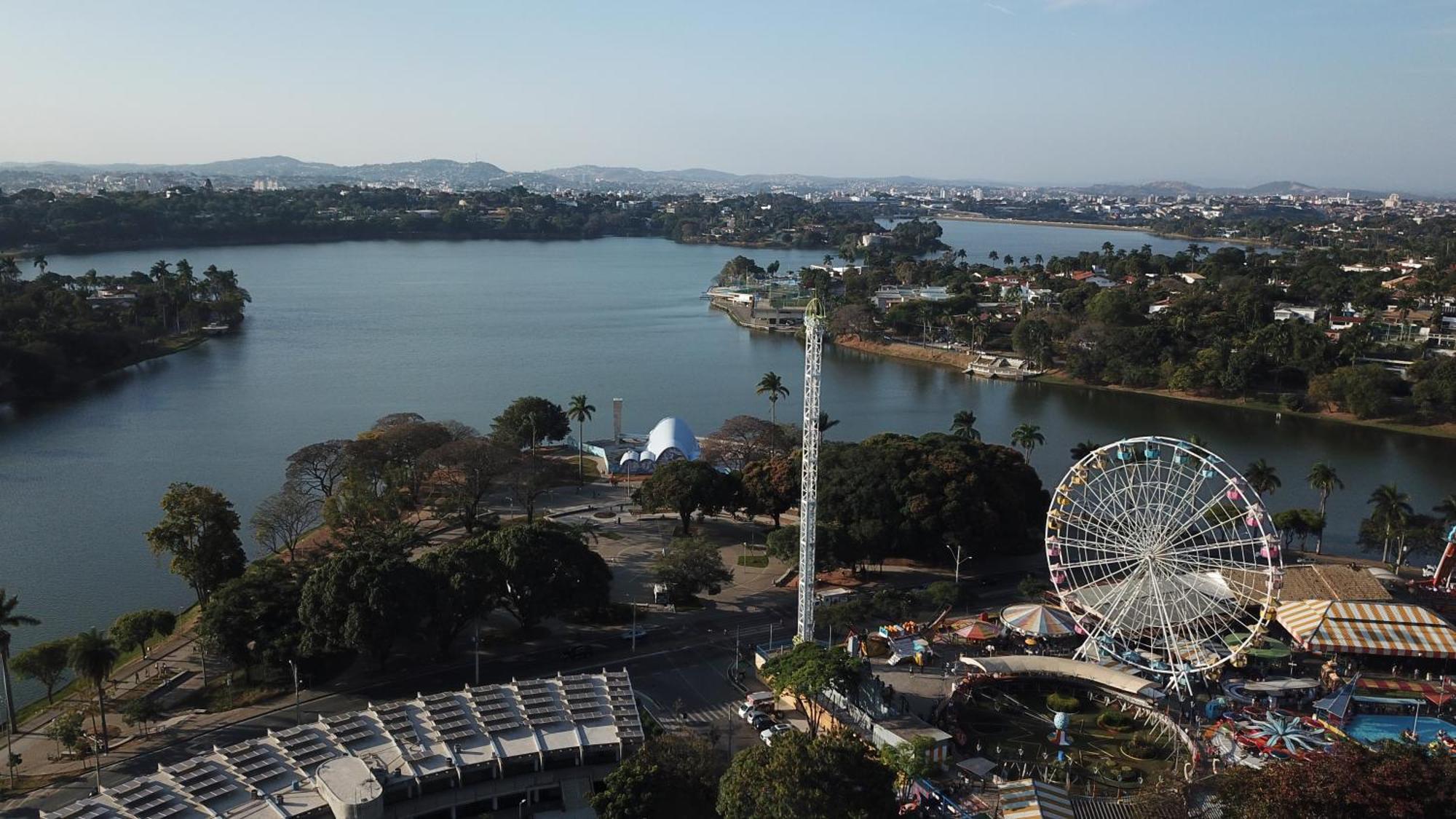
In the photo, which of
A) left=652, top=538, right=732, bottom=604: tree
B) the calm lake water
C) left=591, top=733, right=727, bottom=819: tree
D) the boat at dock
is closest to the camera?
left=591, top=733, right=727, bottom=819: tree

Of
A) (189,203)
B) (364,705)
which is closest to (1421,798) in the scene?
(364,705)

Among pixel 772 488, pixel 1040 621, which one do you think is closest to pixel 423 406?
pixel 772 488

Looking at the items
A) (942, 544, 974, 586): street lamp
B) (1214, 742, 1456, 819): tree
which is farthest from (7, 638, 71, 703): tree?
(1214, 742, 1456, 819): tree

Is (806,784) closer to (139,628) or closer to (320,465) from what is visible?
(139,628)

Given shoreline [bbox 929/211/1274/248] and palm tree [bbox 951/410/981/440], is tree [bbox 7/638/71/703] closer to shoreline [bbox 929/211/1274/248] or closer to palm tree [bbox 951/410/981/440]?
palm tree [bbox 951/410/981/440]

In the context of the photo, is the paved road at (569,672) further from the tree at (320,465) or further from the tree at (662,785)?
the tree at (320,465)

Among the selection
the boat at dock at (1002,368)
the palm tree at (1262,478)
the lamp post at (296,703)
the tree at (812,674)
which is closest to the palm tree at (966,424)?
the palm tree at (1262,478)
